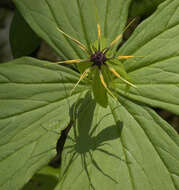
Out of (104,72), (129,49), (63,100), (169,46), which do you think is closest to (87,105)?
(63,100)

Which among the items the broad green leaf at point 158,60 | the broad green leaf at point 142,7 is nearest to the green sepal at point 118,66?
the broad green leaf at point 158,60

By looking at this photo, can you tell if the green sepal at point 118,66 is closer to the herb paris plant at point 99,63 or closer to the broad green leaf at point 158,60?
the herb paris plant at point 99,63

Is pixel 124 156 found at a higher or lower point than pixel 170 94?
lower

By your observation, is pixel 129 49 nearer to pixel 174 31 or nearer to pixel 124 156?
pixel 174 31

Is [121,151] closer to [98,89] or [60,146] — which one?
[98,89]

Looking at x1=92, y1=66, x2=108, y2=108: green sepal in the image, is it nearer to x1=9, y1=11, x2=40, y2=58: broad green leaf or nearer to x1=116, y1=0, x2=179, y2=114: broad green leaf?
x1=116, y1=0, x2=179, y2=114: broad green leaf

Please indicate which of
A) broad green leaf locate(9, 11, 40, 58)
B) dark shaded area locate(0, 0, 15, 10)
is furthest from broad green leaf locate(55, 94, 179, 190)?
dark shaded area locate(0, 0, 15, 10)
